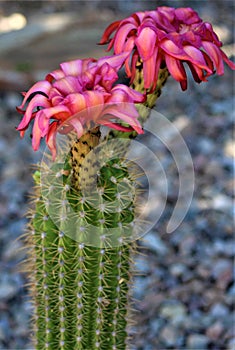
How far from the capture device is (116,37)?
1033 mm

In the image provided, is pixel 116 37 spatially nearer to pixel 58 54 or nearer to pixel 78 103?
pixel 78 103

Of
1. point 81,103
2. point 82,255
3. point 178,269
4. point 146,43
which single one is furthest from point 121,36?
point 178,269

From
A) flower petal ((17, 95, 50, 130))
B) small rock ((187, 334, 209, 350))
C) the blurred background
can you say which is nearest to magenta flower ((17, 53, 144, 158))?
flower petal ((17, 95, 50, 130))

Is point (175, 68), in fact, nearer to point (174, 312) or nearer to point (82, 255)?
point (82, 255)

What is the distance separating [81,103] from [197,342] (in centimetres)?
122

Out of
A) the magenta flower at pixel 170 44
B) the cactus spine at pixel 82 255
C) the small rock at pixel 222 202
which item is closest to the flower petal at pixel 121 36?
the magenta flower at pixel 170 44

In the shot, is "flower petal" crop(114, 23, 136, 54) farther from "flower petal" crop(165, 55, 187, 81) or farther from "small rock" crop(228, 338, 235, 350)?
"small rock" crop(228, 338, 235, 350)

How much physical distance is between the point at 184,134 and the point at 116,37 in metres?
1.77

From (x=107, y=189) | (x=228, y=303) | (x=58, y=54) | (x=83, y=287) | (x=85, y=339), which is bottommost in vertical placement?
(x=228, y=303)

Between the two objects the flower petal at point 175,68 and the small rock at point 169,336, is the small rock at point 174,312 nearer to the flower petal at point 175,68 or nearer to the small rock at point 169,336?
the small rock at point 169,336

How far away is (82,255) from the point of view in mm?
1100

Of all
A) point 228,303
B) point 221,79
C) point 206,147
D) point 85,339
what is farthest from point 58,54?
point 85,339

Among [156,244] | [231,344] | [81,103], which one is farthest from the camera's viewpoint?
[156,244]

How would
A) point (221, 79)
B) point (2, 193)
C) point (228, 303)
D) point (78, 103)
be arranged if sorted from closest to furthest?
1. point (78, 103)
2. point (228, 303)
3. point (2, 193)
4. point (221, 79)
